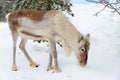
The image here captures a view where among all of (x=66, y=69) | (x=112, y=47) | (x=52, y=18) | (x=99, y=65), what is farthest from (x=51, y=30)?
(x=112, y=47)

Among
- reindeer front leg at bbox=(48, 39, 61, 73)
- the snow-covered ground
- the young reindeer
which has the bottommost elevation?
the snow-covered ground

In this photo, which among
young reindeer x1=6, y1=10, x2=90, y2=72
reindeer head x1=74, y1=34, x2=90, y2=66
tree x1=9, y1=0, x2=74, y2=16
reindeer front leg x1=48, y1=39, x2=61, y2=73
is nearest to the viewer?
reindeer head x1=74, y1=34, x2=90, y2=66

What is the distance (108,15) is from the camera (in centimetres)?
1712

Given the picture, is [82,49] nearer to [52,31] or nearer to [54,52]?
[54,52]

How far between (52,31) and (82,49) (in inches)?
33.7

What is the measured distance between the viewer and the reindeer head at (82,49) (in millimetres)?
8328

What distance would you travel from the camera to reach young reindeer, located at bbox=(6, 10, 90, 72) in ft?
27.7

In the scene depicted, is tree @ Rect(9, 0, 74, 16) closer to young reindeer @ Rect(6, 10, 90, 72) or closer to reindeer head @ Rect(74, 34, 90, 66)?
young reindeer @ Rect(6, 10, 90, 72)

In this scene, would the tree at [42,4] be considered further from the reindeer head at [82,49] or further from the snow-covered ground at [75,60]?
the reindeer head at [82,49]

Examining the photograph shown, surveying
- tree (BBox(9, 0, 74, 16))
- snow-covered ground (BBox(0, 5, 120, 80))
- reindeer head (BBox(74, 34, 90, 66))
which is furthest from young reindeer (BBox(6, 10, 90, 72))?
tree (BBox(9, 0, 74, 16))

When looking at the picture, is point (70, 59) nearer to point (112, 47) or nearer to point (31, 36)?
point (31, 36)

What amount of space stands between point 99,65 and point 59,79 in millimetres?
1502

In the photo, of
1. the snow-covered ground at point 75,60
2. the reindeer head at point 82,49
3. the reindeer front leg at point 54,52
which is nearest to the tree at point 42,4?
the snow-covered ground at point 75,60

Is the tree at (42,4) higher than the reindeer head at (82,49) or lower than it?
higher
